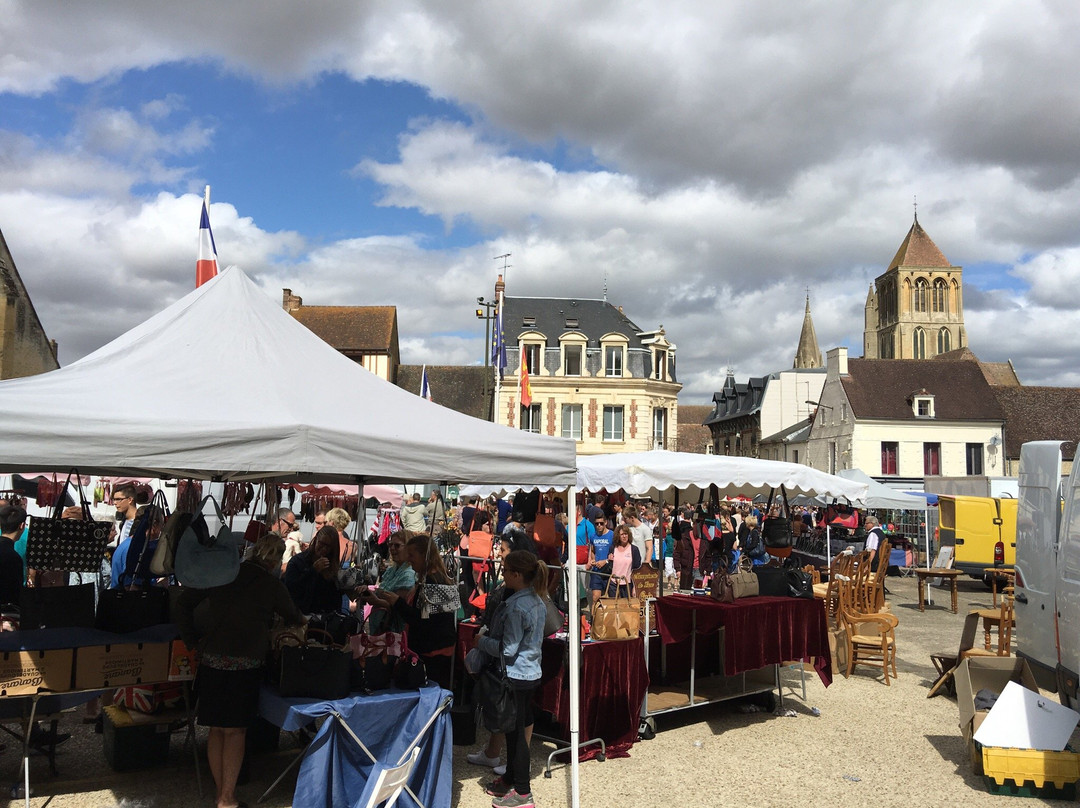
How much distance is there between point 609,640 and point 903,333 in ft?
306

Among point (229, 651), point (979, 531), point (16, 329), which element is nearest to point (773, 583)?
point (229, 651)

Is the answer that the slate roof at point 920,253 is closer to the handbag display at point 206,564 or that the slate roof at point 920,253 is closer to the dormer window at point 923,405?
the dormer window at point 923,405

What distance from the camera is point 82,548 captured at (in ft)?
18.2

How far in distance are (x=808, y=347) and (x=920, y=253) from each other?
51.0 ft

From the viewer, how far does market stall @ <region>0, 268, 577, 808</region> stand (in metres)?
3.86

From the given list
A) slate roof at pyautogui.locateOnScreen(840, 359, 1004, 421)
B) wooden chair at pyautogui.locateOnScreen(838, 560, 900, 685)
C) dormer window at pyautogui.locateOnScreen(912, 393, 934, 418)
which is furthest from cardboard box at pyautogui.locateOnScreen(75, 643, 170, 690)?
dormer window at pyautogui.locateOnScreen(912, 393, 934, 418)

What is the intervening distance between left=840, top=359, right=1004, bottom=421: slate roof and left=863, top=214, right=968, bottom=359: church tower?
→ 168 ft

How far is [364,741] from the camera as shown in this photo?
178 inches

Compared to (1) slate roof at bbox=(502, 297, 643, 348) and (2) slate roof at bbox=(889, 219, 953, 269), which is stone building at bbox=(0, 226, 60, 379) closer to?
(1) slate roof at bbox=(502, 297, 643, 348)

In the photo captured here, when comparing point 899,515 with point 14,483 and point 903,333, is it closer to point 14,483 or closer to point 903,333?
point 14,483

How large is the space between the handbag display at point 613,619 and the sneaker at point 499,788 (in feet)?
3.98

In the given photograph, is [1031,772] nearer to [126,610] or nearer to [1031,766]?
[1031,766]

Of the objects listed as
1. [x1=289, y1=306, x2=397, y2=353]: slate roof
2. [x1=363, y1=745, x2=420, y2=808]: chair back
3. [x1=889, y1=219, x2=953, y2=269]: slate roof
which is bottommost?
[x1=363, y1=745, x2=420, y2=808]: chair back

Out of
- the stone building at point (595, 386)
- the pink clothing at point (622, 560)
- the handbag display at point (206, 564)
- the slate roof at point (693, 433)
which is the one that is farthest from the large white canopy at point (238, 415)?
Answer: the slate roof at point (693, 433)
